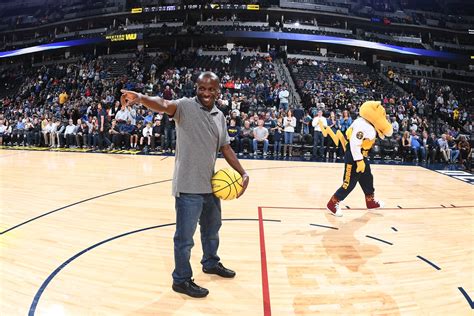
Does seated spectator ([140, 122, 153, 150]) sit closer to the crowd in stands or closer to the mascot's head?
the crowd in stands

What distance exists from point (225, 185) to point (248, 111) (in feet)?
37.8

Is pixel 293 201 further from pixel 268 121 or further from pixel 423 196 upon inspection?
pixel 268 121

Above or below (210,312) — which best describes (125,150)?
above

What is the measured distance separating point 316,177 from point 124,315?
5851 millimetres

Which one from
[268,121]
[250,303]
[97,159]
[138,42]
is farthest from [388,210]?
[138,42]

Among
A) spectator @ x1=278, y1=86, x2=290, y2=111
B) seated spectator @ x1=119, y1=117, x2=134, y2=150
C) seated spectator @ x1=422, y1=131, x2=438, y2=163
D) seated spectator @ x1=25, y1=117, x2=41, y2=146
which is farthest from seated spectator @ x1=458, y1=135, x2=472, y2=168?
seated spectator @ x1=25, y1=117, x2=41, y2=146

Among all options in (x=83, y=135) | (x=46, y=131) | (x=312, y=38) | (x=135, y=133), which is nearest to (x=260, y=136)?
(x=135, y=133)

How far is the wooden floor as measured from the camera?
2.18 meters

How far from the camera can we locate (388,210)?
15.5 ft

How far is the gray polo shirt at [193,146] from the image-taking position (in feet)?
7.13

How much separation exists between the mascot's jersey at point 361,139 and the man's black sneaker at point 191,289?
9.70ft

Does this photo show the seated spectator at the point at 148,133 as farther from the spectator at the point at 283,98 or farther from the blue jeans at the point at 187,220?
the blue jeans at the point at 187,220

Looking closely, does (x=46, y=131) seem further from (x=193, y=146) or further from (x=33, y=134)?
(x=193, y=146)

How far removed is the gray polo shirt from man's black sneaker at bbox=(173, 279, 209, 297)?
697 mm
